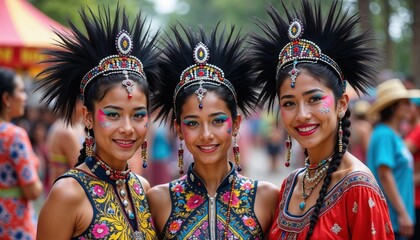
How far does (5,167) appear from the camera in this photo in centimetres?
552

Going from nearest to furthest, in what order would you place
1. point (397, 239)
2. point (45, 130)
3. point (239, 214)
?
point (239, 214), point (397, 239), point (45, 130)

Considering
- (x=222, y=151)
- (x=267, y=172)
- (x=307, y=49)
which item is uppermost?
(x=307, y=49)

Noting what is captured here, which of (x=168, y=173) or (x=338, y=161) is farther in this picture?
(x=168, y=173)

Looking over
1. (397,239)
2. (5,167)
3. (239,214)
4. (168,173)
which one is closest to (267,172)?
(168,173)

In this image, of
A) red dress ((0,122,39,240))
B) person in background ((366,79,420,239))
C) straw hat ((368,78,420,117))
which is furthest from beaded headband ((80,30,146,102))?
straw hat ((368,78,420,117))

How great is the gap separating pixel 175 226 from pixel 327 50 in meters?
1.45

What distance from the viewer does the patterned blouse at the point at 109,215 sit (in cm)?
362

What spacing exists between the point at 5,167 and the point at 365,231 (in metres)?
3.43

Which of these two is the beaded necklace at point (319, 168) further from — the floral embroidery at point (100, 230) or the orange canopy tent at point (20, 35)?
the orange canopy tent at point (20, 35)

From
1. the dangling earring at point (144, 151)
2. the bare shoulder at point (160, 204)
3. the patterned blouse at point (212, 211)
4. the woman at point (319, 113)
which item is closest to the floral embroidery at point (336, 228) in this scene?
the woman at point (319, 113)

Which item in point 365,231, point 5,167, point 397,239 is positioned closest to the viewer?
point 365,231

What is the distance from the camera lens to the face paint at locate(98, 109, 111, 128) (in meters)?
3.80

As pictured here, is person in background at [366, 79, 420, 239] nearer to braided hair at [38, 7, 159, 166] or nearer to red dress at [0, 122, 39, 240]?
braided hair at [38, 7, 159, 166]

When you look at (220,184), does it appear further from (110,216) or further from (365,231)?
(365,231)
